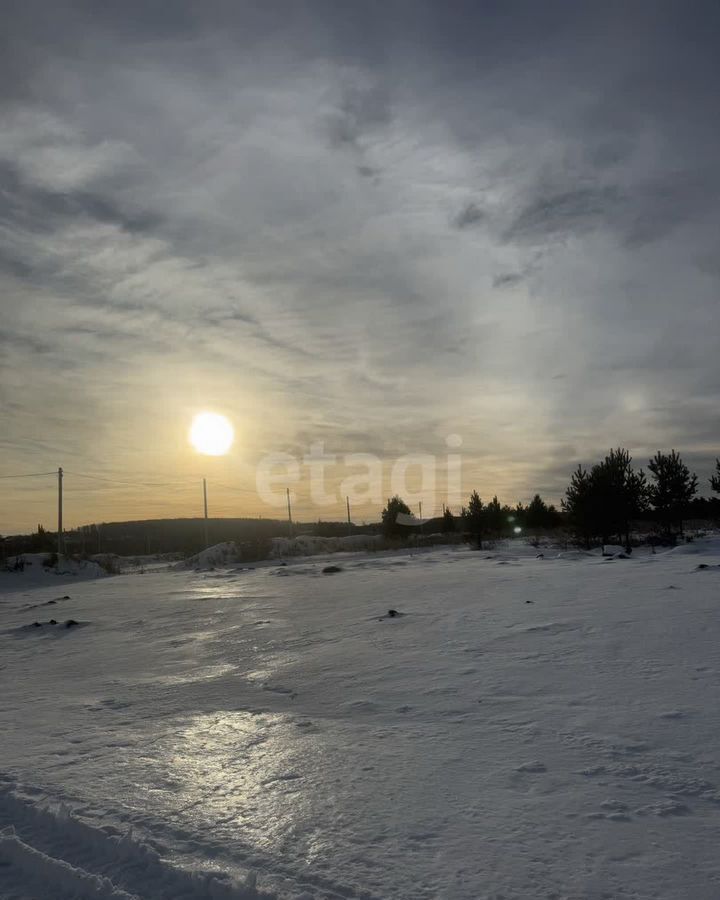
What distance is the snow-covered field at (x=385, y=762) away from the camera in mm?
2582

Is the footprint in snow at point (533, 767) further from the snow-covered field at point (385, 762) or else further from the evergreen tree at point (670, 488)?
the evergreen tree at point (670, 488)

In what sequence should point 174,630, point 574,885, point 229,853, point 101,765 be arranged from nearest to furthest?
point 574,885 < point 229,853 < point 101,765 < point 174,630

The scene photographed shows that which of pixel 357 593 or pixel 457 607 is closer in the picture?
pixel 457 607

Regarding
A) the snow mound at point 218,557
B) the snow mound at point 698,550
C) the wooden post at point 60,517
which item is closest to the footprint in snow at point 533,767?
the snow mound at point 698,550

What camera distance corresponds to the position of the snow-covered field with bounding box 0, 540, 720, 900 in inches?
102

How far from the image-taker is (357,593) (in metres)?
12.1

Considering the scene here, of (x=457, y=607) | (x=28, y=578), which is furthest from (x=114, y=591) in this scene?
(x=457, y=607)

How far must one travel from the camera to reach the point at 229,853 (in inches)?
109

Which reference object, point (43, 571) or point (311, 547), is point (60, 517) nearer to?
point (43, 571)

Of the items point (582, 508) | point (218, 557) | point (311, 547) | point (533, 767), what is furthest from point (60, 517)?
point (533, 767)

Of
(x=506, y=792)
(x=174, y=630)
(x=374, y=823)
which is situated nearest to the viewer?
(x=374, y=823)

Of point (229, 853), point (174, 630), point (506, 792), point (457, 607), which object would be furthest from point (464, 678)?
point (174, 630)

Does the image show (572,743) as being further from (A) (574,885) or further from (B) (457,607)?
(B) (457,607)

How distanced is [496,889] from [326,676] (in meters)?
3.79
